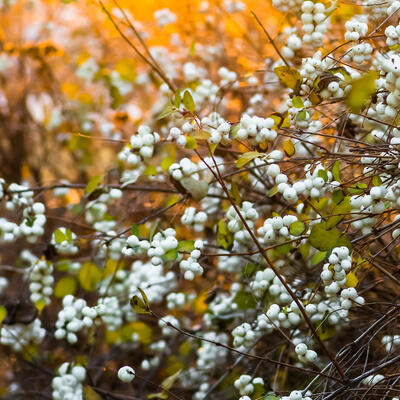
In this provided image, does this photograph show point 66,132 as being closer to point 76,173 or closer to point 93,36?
point 76,173

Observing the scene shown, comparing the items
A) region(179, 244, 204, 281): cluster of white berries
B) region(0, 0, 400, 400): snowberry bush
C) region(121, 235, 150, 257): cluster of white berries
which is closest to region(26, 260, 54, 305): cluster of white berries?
region(0, 0, 400, 400): snowberry bush

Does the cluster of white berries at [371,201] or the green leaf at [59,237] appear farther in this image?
the green leaf at [59,237]

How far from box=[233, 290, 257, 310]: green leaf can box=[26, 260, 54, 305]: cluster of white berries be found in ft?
1.56

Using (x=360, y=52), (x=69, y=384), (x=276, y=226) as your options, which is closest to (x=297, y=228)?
(x=276, y=226)

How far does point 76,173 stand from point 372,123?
1790mm

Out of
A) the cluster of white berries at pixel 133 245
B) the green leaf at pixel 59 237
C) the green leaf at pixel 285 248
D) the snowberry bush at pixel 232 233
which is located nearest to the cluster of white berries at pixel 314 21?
the snowberry bush at pixel 232 233

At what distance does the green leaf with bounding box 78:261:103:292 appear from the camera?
4.76 ft

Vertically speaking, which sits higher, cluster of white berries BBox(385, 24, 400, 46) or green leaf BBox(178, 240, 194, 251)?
cluster of white berries BBox(385, 24, 400, 46)

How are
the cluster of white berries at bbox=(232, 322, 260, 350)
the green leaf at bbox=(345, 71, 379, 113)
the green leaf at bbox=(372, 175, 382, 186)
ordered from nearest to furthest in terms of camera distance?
the green leaf at bbox=(345, 71, 379, 113)
the green leaf at bbox=(372, 175, 382, 186)
the cluster of white berries at bbox=(232, 322, 260, 350)

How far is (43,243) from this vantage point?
1450 millimetres

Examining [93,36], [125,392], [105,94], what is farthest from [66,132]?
[125,392]

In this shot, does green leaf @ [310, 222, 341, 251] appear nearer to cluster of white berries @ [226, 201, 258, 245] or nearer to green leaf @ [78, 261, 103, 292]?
cluster of white berries @ [226, 201, 258, 245]

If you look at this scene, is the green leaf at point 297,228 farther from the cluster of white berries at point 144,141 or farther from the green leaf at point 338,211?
the cluster of white berries at point 144,141

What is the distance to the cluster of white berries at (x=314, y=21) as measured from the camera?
113 centimetres
